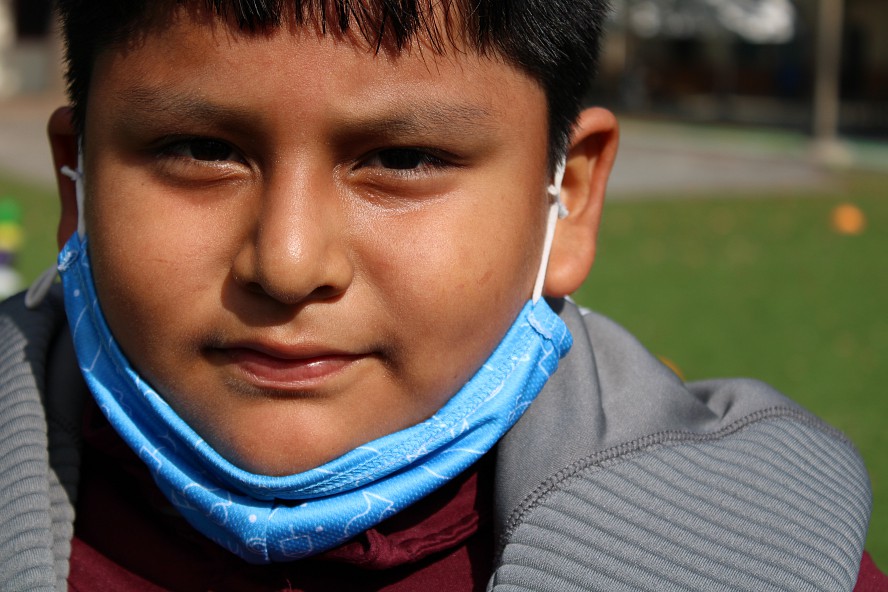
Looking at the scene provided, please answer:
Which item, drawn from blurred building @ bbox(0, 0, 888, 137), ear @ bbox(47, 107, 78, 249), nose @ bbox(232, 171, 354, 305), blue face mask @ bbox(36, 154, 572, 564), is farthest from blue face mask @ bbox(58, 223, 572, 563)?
blurred building @ bbox(0, 0, 888, 137)

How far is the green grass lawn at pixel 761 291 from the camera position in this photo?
511 centimetres

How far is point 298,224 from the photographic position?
144 cm

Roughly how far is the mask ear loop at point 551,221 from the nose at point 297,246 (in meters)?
0.44

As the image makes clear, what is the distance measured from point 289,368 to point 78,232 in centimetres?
57

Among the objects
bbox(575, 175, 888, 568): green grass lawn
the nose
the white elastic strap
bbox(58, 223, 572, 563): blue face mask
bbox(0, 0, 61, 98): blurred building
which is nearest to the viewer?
the nose

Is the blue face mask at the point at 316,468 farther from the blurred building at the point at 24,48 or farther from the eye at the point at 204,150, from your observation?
the blurred building at the point at 24,48

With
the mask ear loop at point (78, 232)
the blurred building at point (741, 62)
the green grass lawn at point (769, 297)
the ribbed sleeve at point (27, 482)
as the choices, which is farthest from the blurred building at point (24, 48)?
the ribbed sleeve at point (27, 482)

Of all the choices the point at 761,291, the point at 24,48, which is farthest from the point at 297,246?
the point at 24,48

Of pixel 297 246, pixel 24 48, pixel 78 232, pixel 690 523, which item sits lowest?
pixel 24 48

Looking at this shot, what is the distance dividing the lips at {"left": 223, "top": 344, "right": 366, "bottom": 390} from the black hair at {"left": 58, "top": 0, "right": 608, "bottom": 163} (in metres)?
0.43

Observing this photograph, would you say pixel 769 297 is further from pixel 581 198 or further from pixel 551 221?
pixel 551 221

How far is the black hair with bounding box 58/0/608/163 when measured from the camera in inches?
57.6

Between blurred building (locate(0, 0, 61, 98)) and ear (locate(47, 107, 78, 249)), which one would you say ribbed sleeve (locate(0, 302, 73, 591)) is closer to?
ear (locate(47, 107, 78, 249))

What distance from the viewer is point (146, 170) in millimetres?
1593
